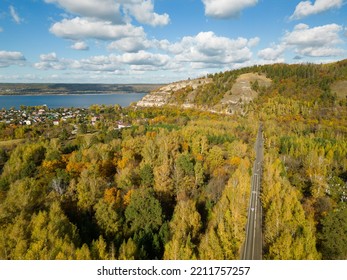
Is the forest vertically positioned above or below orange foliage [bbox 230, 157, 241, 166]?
above

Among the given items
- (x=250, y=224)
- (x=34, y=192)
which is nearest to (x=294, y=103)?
(x=250, y=224)

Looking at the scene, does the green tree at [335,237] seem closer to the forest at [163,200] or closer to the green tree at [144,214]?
the forest at [163,200]

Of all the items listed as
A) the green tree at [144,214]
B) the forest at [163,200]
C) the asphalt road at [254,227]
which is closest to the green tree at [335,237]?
the forest at [163,200]

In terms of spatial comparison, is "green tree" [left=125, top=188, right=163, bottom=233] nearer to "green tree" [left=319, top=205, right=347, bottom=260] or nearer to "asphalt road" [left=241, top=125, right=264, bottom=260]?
"asphalt road" [left=241, top=125, right=264, bottom=260]

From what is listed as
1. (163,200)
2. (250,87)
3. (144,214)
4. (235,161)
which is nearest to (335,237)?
(144,214)

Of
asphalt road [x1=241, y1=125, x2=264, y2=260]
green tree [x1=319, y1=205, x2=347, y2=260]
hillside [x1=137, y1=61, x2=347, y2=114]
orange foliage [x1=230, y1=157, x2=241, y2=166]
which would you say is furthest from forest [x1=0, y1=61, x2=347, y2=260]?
hillside [x1=137, y1=61, x2=347, y2=114]

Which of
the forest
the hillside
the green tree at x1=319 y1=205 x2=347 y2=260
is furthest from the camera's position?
the hillside

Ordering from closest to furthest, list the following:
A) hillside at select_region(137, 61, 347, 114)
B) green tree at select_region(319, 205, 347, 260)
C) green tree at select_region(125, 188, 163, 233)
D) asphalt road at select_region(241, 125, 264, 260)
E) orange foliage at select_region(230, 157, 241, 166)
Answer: green tree at select_region(319, 205, 347, 260) → asphalt road at select_region(241, 125, 264, 260) → green tree at select_region(125, 188, 163, 233) → orange foliage at select_region(230, 157, 241, 166) → hillside at select_region(137, 61, 347, 114)

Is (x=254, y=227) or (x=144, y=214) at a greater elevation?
(x=144, y=214)

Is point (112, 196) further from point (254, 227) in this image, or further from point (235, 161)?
point (235, 161)
